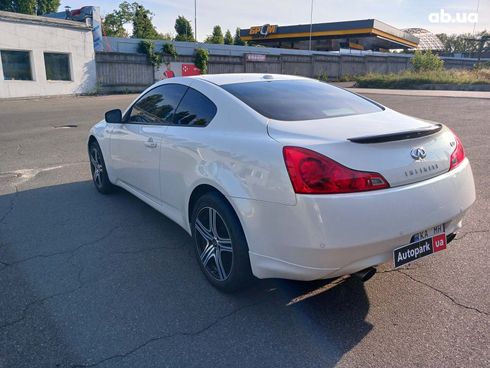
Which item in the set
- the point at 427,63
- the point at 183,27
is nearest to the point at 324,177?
the point at 427,63

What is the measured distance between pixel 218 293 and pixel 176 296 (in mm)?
311

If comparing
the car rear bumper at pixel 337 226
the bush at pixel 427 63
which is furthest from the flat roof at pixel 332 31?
the car rear bumper at pixel 337 226

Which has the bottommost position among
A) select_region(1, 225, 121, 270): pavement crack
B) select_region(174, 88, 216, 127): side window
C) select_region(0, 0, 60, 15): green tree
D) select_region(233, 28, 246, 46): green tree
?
select_region(1, 225, 121, 270): pavement crack

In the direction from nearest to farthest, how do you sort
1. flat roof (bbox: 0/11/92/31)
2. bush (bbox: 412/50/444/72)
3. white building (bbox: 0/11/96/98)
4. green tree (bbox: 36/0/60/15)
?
1. flat roof (bbox: 0/11/92/31)
2. white building (bbox: 0/11/96/98)
3. bush (bbox: 412/50/444/72)
4. green tree (bbox: 36/0/60/15)

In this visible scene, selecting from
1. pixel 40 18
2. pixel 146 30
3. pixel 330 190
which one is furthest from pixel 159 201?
pixel 146 30

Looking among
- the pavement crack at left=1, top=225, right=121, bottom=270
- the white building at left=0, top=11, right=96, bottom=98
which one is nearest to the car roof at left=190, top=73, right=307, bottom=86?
the pavement crack at left=1, top=225, right=121, bottom=270

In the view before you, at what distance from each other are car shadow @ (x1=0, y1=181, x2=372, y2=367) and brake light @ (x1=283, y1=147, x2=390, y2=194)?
939 mm

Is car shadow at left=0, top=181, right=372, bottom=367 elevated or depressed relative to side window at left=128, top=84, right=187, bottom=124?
depressed

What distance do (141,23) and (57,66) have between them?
3477 cm

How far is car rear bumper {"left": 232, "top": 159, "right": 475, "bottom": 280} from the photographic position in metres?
2.30

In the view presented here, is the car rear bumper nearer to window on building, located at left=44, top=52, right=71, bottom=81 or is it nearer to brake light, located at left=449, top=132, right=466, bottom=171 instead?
brake light, located at left=449, top=132, right=466, bottom=171

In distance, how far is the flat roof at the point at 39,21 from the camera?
19.4 meters

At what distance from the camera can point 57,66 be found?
21.9 m

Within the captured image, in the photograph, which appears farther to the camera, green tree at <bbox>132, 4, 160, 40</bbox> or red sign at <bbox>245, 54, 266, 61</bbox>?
green tree at <bbox>132, 4, 160, 40</bbox>
